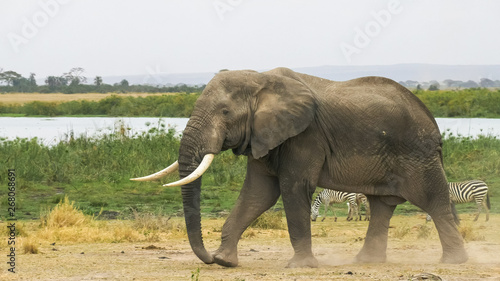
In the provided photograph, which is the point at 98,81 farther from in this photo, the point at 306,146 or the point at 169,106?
the point at 306,146

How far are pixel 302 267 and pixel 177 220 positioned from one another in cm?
445

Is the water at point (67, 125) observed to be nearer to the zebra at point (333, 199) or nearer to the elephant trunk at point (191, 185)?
the zebra at point (333, 199)

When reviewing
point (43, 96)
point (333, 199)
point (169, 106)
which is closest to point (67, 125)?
point (169, 106)

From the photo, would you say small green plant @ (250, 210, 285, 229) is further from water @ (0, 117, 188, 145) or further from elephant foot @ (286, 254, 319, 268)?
water @ (0, 117, 188, 145)

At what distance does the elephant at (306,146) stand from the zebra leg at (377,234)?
0.20ft

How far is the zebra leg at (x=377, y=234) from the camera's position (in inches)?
368

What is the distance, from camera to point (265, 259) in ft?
31.4

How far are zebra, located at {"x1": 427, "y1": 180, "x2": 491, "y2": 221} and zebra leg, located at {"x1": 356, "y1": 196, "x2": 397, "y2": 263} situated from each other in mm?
4678

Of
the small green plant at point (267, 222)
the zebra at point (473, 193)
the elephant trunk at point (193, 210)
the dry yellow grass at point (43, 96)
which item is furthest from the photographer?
the dry yellow grass at point (43, 96)

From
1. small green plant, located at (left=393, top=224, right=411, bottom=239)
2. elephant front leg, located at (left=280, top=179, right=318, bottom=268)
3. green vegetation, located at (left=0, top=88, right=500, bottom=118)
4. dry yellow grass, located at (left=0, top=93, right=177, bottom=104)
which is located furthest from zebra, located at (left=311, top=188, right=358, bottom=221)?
dry yellow grass, located at (left=0, top=93, right=177, bottom=104)

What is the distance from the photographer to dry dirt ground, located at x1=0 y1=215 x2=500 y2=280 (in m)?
8.10

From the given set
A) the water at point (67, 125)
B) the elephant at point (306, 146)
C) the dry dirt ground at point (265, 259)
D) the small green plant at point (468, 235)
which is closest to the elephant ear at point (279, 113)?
the elephant at point (306, 146)

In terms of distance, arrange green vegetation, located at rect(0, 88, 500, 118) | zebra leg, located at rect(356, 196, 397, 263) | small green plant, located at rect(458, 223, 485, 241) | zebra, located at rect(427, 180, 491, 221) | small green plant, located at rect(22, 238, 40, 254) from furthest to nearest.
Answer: green vegetation, located at rect(0, 88, 500, 118)
zebra, located at rect(427, 180, 491, 221)
small green plant, located at rect(458, 223, 485, 241)
small green plant, located at rect(22, 238, 40, 254)
zebra leg, located at rect(356, 196, 397, 263)

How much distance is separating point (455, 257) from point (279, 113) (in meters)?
2.38
